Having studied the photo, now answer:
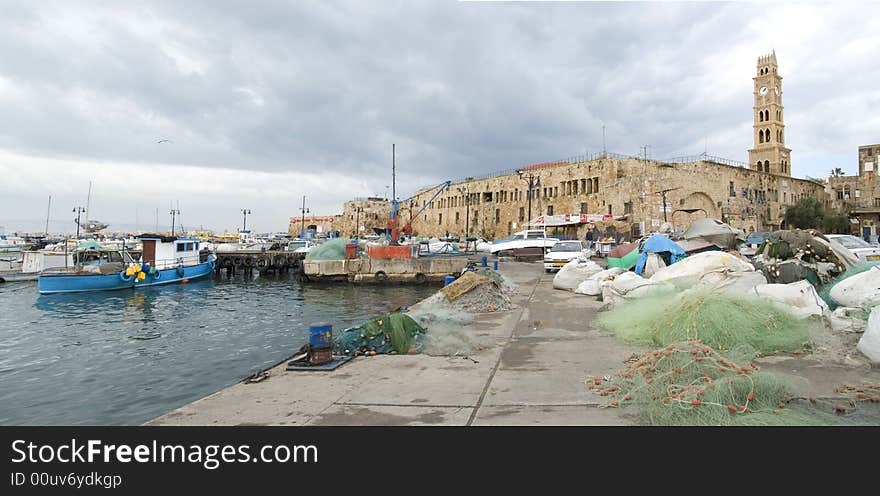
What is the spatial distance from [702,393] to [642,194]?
42132 millimetres

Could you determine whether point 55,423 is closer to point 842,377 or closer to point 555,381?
point 555,381

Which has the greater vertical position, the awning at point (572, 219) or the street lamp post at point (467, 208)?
the street lamp post at point (467, 208)

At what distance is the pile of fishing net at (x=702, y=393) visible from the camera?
3699mm

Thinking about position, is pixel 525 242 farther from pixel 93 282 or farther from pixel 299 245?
pixel 93 282

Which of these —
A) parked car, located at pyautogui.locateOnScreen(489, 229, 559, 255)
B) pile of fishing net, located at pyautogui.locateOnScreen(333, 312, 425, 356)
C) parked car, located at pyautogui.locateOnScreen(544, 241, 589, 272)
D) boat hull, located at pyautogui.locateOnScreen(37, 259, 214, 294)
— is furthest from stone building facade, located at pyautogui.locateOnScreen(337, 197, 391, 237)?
pile of fishing net, located at pyautogui.locateOnScreen(333, 312, 425, 356)

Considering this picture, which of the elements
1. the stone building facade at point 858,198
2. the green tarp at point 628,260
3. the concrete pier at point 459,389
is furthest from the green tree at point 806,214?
the concrete pier at point 459,389

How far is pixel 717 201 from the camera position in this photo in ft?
149

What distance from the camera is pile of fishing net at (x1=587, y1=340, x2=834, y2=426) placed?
3.70m

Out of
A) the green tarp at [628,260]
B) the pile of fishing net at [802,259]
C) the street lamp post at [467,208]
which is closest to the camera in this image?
the pile of fishing net at [802,259]

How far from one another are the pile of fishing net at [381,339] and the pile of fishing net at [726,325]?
330cm

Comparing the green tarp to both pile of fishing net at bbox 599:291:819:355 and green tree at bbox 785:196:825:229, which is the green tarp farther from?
green tree at bbox 785:196:825:229

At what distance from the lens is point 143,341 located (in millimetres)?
13984

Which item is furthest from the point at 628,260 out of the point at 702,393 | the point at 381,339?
the point at 702,393

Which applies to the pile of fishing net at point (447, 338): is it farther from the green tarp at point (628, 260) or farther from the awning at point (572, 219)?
the awning at point (572, 219)
